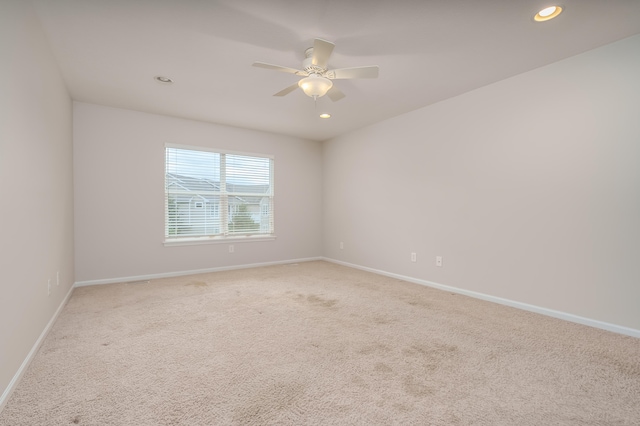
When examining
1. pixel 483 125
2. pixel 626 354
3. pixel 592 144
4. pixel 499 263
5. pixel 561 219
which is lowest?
pixel 626 354

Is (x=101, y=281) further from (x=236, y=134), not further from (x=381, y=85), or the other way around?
(x=381, y=85)

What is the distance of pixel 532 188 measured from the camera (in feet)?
9.66

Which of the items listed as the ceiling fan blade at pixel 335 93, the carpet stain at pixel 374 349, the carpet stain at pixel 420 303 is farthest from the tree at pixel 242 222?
the carpet stain at pixel 374 349

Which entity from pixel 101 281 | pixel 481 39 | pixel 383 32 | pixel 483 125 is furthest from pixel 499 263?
pixel 101 281

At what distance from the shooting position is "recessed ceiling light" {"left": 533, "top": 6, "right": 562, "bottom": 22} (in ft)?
6.62

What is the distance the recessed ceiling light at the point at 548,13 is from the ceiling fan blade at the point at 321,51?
1.48 meters

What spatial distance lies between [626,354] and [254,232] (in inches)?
183

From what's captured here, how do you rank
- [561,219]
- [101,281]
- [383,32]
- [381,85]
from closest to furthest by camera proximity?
[383,32] → [561,219] → [381,85] → [101,281]

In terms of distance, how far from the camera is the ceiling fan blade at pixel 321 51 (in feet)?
6.64

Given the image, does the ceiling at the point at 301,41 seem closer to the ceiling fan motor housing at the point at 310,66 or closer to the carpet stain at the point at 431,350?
the ceiling fan motor housing at the point at 310,66

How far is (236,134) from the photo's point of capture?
497 cm

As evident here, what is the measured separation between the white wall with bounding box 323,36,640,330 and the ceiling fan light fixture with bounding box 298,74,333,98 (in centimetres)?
191

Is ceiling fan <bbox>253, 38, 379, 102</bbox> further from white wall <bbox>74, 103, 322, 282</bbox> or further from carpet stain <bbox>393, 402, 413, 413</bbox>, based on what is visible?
white wall <bbox>74, 103, 322, 282</bbox>

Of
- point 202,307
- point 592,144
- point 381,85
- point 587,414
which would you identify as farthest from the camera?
point 381,85
